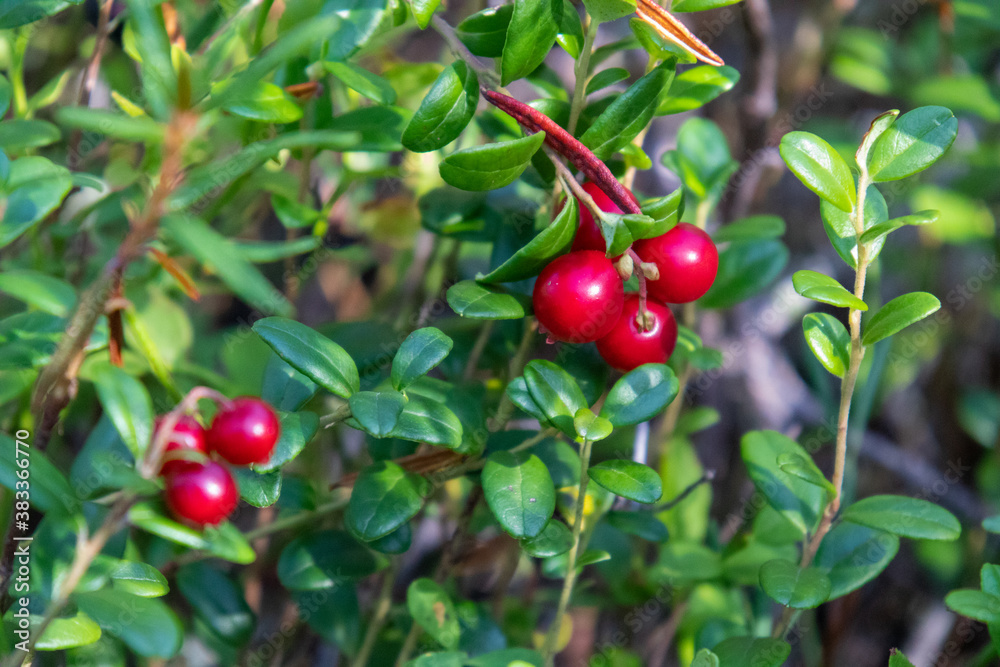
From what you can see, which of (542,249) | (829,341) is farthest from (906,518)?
(542,249)

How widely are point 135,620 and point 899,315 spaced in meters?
0.91

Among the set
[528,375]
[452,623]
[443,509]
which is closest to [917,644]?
[443,509]

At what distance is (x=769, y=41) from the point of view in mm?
1912

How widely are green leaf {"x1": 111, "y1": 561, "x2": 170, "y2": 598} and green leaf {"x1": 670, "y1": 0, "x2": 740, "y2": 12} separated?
35.9 inches

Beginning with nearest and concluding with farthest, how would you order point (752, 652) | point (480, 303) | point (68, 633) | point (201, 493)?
point (201, 493) → point (68, 633) → point (480, 303) → point (752, 652)

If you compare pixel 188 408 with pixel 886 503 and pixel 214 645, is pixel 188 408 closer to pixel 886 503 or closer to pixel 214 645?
pixel 214 645

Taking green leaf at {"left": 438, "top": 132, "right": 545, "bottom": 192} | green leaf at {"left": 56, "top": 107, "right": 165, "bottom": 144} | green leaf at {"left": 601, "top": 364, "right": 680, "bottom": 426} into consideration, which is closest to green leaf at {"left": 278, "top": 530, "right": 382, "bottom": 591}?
green leaf at {"left": 601, "top": 364, "right": 680, "bottom": 426}

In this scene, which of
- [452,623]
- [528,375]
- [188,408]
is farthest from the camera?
[452,623]

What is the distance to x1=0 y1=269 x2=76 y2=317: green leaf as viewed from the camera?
83 centimetres

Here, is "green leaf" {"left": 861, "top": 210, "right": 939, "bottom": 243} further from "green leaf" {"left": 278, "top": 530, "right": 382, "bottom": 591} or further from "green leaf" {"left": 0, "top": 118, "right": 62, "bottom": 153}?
"green leaf" {"left": 0, "top": 118, "right": 62, "bottom": 153}

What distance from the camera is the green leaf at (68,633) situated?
0.85 m

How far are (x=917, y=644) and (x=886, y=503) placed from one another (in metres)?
1.01

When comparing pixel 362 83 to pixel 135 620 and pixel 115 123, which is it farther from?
pixel 135 620

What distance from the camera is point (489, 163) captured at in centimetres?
92
